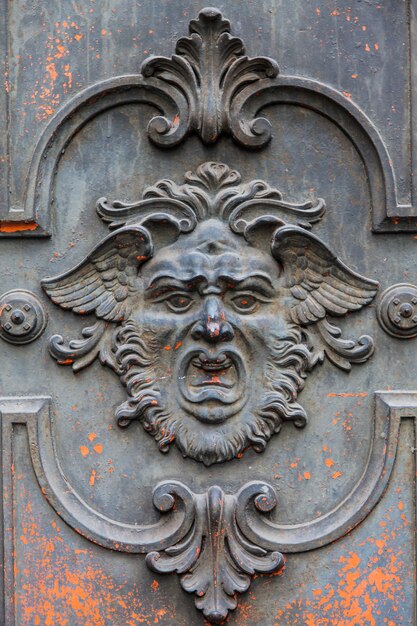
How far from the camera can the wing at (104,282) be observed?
2609 millimetres

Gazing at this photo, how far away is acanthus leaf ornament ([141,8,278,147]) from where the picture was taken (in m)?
2.60

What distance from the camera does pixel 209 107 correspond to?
2.60 metres

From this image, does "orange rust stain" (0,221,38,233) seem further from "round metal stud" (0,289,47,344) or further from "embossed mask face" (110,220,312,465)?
"embossed mask face" (110,220,312,465)

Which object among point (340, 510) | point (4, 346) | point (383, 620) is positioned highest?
point (4, 346)

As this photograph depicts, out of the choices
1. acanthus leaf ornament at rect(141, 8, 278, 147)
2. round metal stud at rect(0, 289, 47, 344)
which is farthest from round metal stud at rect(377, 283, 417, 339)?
round metal stud at rect(0, 289, 47, 344)

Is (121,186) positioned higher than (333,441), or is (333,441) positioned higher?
(121,186)

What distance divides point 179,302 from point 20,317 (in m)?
0.40

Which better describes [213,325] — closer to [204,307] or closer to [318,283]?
[204,307]

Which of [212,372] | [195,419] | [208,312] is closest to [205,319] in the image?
[208,312]

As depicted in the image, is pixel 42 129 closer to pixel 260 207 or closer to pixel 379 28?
pixel 260 207

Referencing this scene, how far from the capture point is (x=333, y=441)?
2.64m

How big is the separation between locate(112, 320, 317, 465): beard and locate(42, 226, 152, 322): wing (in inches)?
2.5

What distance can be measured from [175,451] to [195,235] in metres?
0.55

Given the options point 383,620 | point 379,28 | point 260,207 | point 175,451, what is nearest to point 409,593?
point 383,620
